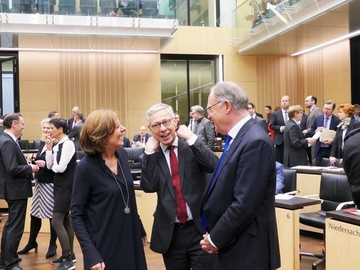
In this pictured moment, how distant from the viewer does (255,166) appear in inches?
69.0

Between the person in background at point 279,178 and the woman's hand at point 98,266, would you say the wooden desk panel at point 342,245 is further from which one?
the woman's hand at point 98,266

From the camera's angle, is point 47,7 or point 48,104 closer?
point 47,7

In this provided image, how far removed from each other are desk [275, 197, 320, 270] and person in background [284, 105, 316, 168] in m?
2.68

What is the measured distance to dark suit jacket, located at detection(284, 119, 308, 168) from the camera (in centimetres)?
619

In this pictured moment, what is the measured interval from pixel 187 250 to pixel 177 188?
0.35 metres

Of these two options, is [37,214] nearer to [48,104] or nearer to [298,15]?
[298,15]

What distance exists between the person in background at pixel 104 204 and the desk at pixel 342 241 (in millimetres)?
1543

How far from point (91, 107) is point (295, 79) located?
21.5ft

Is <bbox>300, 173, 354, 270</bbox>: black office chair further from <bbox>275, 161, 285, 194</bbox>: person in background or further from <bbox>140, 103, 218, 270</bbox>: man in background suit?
<bbox>140, 103, 218, 270</bbox>: man in background suit

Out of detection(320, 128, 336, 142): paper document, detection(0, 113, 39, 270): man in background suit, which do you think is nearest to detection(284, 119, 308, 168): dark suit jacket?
detection(320, 128, 336, 142): paper document

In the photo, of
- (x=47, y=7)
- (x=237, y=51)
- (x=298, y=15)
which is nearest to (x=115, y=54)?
(x=47, y=7)

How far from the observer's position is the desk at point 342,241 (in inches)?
113

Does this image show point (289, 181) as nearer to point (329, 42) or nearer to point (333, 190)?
point (333, 190)

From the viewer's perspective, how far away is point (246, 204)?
1.74 m
